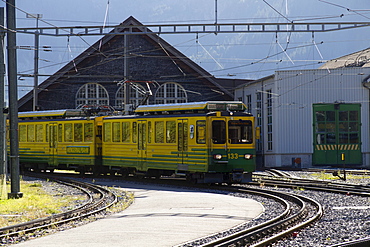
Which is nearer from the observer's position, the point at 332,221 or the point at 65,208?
the point at 332,221

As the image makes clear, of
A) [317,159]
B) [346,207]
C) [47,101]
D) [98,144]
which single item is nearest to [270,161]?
[317,159]

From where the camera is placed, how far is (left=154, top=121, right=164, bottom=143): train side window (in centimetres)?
A: 2262

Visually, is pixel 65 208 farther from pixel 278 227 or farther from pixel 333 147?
pixel 333 147

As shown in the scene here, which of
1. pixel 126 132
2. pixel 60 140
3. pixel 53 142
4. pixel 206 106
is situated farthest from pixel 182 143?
pixel 53 142

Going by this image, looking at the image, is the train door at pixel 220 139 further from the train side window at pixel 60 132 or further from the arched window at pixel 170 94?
the arched window at pixel 170 94

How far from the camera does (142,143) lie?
23891 mm

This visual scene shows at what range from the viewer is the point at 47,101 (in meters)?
47.5

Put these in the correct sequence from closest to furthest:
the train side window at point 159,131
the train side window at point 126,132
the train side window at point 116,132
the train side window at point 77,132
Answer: the train side window at point 159,131, the train side window at point 126,132, the train side window at point 116,132, the train side window at point 77,132

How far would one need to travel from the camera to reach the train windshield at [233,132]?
821 inches

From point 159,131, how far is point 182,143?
1.46 metres

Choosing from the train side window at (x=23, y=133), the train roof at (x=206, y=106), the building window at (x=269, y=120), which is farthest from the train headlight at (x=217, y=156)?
the building window at (x=269, y=120)

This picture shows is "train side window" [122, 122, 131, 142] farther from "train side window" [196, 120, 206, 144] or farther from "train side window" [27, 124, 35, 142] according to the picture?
"train side window" [27, 124, 35, 142]

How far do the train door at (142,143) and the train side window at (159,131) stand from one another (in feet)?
2.57

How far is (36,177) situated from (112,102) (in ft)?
60.8
